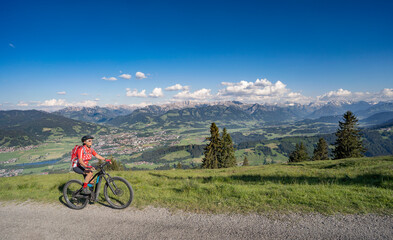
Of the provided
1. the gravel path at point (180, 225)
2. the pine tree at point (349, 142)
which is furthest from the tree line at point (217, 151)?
the gravel path at point (180, 225)

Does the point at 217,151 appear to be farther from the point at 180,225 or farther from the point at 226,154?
the point at 180,225

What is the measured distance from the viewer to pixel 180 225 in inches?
253

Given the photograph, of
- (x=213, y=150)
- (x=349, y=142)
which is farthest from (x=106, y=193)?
(x=349, y=142)

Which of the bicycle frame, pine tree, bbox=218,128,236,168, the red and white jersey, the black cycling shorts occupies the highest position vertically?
the red and white jersey

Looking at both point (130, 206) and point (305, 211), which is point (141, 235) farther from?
point (305, 211)

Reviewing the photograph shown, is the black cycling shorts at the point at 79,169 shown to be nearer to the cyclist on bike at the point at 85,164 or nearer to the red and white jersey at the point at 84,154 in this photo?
the cyclist on bike at the point at 85,164

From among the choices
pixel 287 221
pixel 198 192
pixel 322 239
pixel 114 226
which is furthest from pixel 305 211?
pixel 114 226

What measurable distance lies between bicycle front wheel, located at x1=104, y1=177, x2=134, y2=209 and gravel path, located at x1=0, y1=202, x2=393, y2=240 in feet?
1.24

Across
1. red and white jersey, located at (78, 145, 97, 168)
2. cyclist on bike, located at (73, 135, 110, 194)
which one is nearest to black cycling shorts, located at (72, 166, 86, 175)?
cyclist on bike, located at (73, 135, 110, 194)

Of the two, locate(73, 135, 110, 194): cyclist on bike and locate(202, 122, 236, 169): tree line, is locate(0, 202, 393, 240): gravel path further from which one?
locate(202, 122, 236, 169): tree line

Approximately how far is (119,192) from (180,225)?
155 inches

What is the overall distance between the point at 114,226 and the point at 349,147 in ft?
174

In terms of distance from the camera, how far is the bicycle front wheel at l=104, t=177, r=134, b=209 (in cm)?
827

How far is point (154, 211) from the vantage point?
7.69 m
